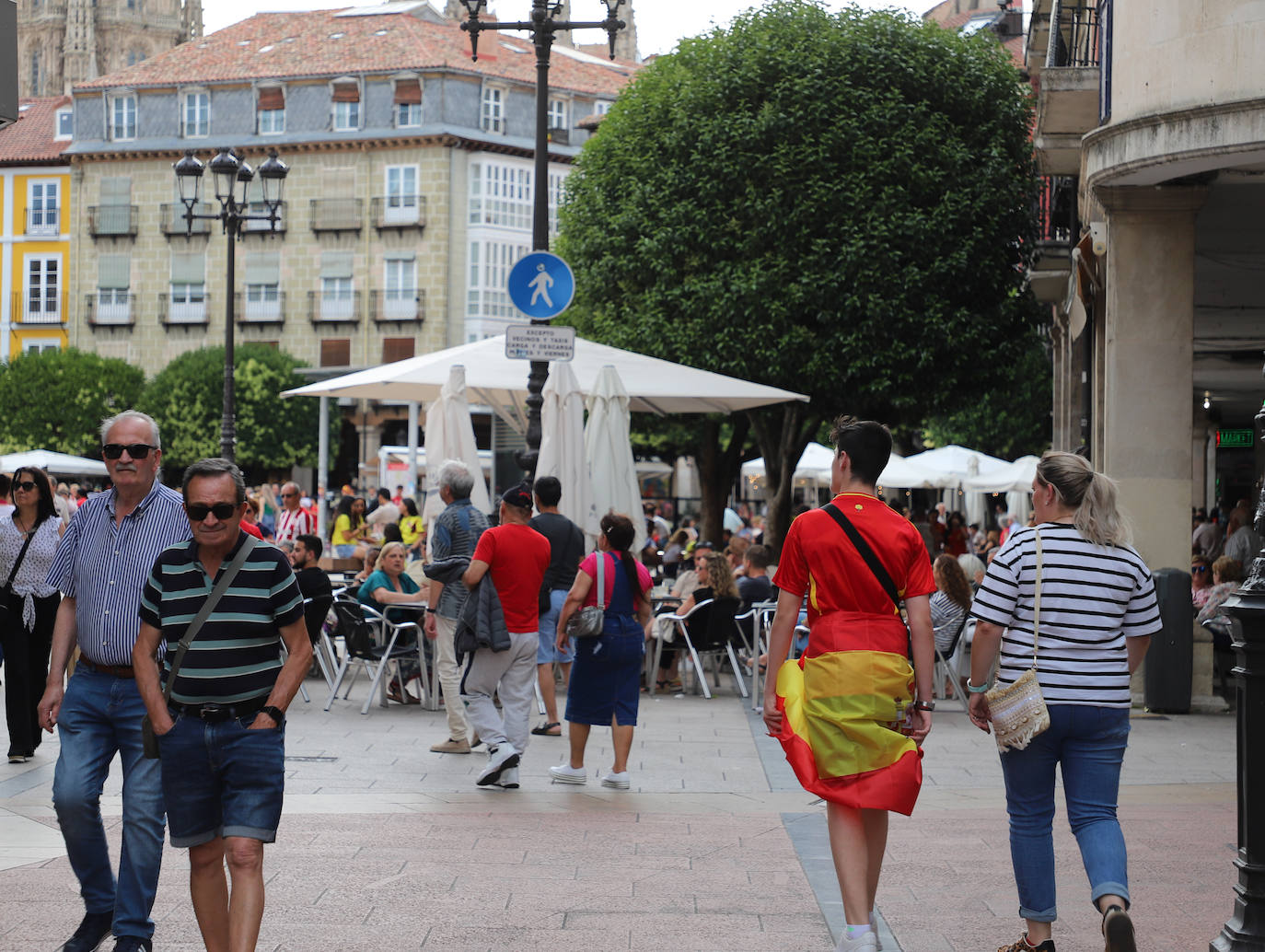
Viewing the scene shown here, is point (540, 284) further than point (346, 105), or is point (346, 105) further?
point (346, 105)

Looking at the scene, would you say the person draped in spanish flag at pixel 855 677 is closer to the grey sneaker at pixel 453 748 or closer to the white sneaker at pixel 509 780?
the white sneaker at pixel 509 780

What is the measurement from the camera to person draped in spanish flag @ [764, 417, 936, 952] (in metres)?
5.62

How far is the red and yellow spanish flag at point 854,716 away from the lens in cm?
561

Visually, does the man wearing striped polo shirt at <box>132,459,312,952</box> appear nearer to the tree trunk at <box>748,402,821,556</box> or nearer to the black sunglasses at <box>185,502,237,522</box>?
Result: the black sunglasses at <box>185,502,237,522</box>

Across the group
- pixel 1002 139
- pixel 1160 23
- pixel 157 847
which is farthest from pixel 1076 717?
pixel 1002 139

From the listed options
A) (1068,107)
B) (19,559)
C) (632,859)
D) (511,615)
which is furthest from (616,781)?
(1068,107)

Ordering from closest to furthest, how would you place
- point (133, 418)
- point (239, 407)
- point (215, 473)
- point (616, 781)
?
point (215, 473), point (133, 418), point (616, 781), point (239, 407)

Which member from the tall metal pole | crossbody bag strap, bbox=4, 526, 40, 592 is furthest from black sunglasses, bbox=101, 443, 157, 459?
the tall metal pole

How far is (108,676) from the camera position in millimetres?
5684

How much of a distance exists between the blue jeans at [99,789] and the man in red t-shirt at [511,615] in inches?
159

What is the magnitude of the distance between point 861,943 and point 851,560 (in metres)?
1.22

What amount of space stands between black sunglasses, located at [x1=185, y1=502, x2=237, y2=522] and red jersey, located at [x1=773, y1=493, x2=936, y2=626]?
1.82m

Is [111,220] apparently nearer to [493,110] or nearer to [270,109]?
[270,109]

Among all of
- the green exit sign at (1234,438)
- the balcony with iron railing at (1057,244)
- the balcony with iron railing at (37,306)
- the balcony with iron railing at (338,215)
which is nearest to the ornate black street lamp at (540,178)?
the balcony with iron railing at (1057,244)
